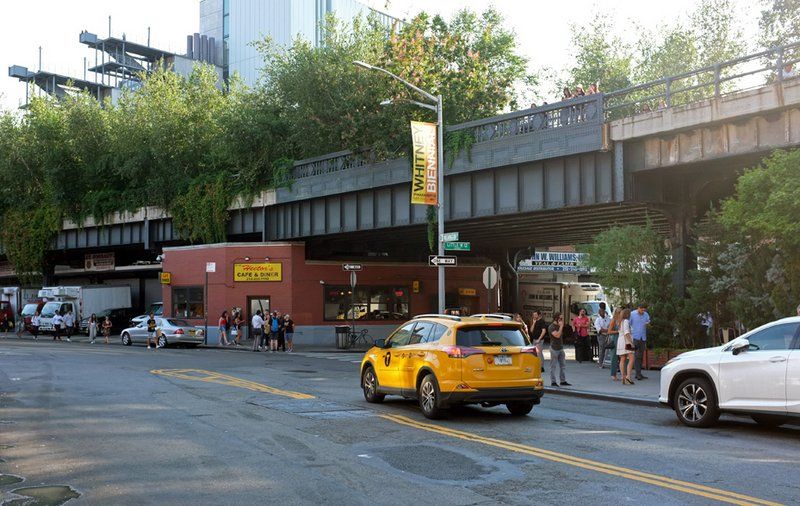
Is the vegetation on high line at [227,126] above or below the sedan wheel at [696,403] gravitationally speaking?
above

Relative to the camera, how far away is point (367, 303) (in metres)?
43.7

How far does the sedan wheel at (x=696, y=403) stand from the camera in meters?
12.0

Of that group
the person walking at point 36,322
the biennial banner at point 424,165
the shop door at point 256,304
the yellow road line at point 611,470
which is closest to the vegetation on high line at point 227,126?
the shop door at point 256,304

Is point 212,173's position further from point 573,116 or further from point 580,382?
point 580,382

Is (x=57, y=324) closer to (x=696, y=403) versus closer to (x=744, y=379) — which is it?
(x=696, y=403)

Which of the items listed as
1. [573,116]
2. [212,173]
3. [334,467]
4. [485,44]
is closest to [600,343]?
[573,116]

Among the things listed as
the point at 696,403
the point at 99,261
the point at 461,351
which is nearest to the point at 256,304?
the point at 99,261

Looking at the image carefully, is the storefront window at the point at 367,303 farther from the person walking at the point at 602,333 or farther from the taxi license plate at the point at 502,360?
the taxi license plate at the point at 502,360

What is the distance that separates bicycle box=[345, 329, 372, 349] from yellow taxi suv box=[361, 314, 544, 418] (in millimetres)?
24474

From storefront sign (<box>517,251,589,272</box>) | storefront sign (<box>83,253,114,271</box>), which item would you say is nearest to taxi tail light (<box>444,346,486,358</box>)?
storefront sign (<box>517,251,589,272</box>)

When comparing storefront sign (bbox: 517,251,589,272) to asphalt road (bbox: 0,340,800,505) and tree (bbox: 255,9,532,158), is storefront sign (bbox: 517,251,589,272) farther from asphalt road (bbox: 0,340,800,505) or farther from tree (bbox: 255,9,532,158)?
asphalt road (bbox: 0,340,800,505)

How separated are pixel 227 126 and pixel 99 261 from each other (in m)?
26.0

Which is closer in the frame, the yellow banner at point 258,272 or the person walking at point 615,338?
the person walking at point 615,338

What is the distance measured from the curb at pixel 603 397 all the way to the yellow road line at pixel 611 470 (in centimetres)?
524
